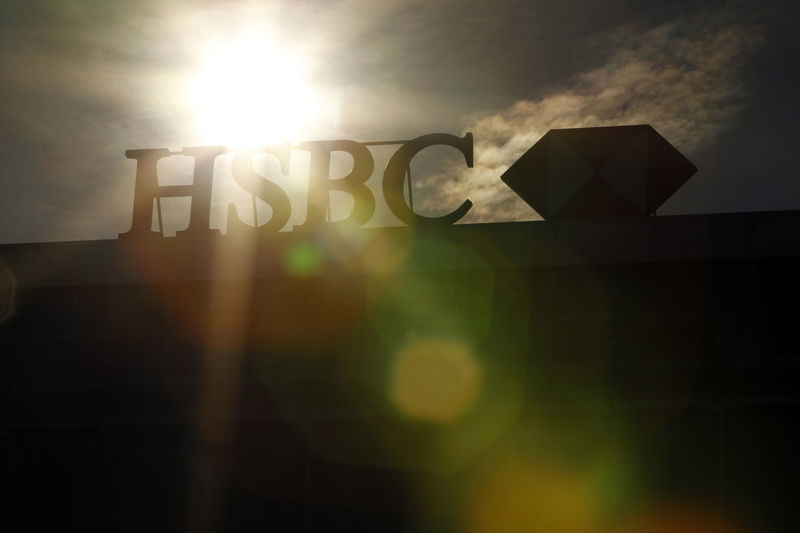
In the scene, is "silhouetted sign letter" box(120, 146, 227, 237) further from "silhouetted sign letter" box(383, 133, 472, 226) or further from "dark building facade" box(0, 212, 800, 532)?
"silhouetted sign letter" box(383, 133, 472, 226)

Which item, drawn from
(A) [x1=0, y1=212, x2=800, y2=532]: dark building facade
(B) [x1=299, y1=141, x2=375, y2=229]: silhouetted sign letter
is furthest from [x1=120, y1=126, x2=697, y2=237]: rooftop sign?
(A) [x1=0, y1=212, x2=800, y2=532]: dark building facade

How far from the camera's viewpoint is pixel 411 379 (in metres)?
16.0

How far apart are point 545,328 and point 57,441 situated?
31.5 ft

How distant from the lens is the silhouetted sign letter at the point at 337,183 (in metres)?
17.5

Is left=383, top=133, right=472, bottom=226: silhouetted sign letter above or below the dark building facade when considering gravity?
above

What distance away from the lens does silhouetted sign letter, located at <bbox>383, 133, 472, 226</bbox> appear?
17.2 m

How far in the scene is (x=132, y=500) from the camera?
16094 millimetres

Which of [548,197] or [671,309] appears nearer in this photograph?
[671,309]

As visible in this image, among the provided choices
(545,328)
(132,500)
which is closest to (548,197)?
(545,328)

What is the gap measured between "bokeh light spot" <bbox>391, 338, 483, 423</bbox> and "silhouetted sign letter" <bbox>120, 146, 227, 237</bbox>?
5.24 metres

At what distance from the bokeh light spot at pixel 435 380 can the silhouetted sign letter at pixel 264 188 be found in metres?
4.04

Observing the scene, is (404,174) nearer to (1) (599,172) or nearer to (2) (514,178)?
(2) (514,178)

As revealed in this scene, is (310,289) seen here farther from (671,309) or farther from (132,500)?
(671,309)

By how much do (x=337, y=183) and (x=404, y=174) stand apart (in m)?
1.44
